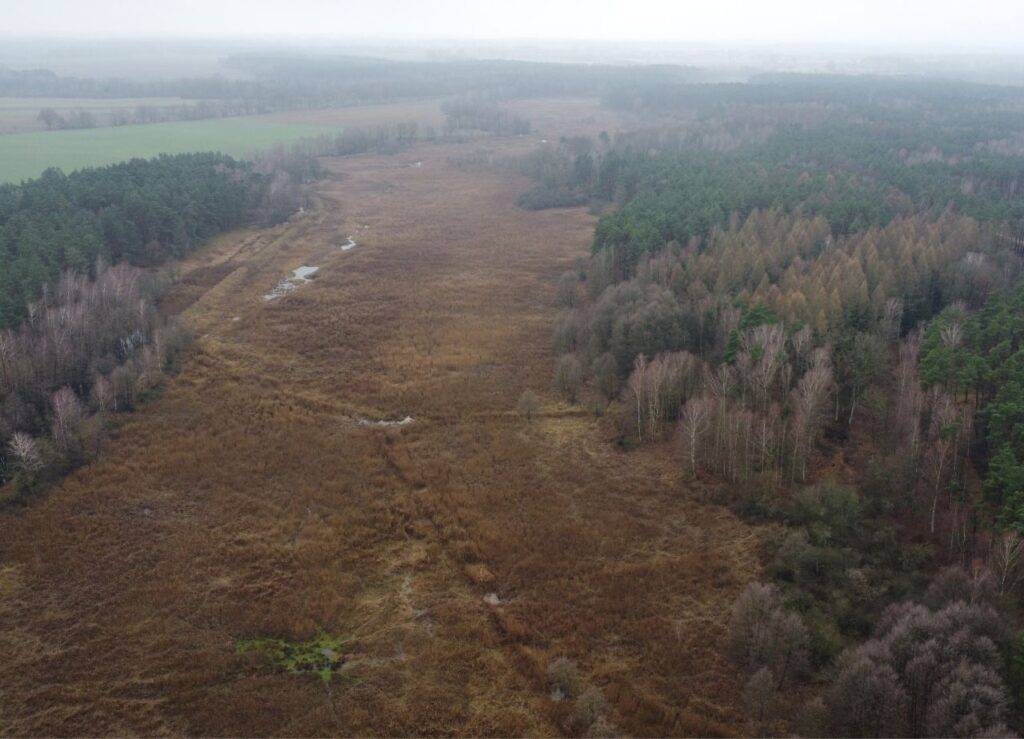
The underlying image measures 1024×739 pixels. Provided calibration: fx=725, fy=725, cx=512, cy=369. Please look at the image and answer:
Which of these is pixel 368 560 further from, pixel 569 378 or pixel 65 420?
pixel 65 420

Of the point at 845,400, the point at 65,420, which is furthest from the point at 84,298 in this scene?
the point at 845,400

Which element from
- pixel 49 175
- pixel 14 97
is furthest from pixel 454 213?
pixel 14 97

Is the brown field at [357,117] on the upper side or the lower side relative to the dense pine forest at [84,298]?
upper

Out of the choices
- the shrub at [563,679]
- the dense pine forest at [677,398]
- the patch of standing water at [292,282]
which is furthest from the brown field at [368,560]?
the patch of standing water at [292,282]

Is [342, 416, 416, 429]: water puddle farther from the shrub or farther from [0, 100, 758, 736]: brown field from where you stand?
the shrub

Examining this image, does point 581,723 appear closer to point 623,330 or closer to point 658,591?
point 658,591

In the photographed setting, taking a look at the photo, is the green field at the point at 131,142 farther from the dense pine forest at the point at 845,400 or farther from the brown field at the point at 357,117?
the dense pine forest at the point at 845,400

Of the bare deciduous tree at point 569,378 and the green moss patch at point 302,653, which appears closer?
the green moss patch at point 302,653
